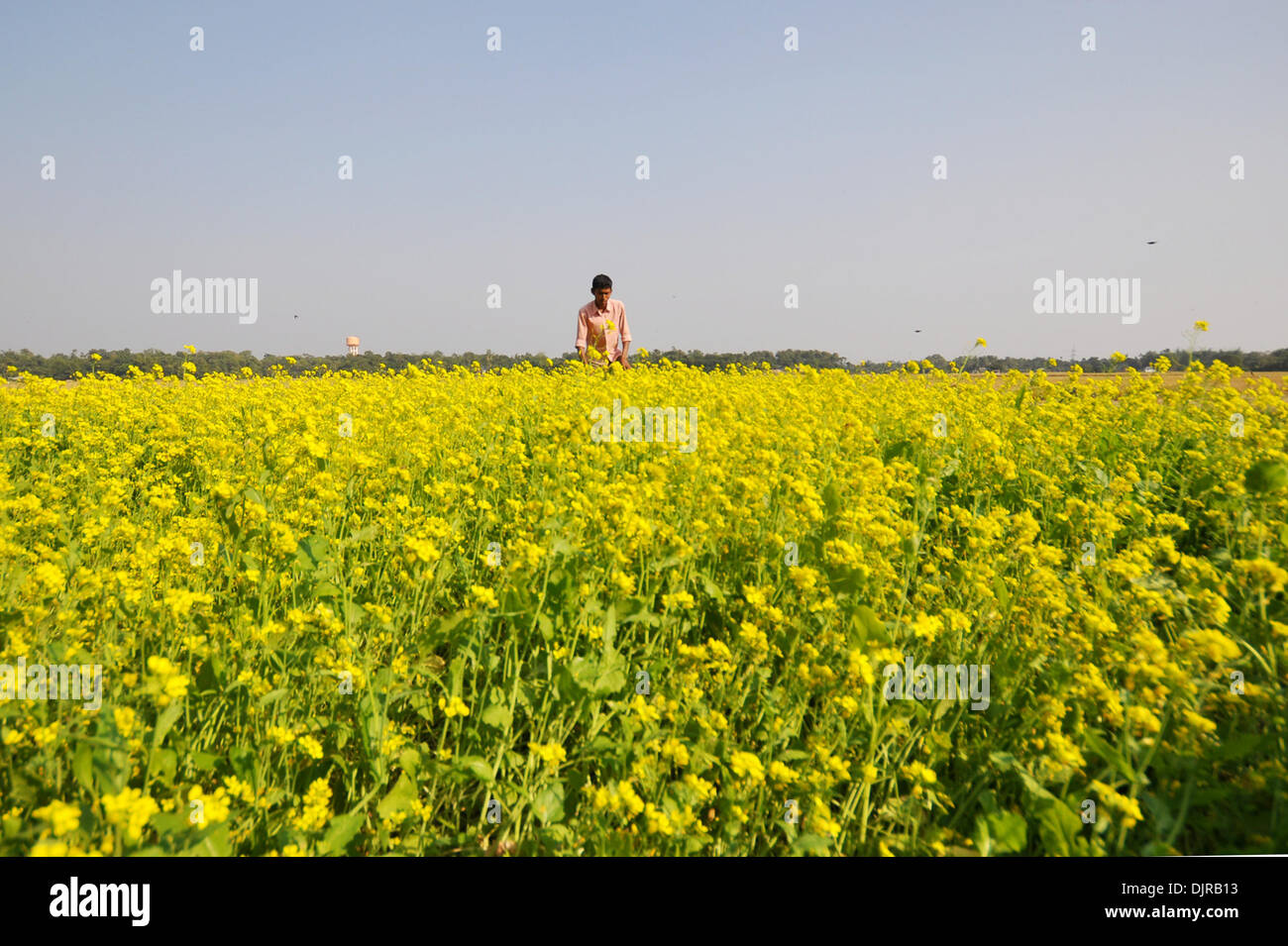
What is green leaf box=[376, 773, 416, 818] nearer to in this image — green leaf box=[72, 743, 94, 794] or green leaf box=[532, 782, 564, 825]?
Result: green leaf box=[532, 782, 564, 825]

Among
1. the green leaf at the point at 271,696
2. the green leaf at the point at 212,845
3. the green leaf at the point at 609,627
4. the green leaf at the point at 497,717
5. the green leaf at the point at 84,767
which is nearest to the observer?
the green leaf at the point at 212,845

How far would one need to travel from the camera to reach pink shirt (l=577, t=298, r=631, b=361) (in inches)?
363

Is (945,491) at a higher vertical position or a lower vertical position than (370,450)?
lower

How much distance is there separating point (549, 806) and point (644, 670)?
2.29 ft

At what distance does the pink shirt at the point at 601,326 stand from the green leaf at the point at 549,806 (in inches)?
304

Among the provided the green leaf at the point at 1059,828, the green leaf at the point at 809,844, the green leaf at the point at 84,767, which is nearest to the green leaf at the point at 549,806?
the green leaf at the point at 809,844

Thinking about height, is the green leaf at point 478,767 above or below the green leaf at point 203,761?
below

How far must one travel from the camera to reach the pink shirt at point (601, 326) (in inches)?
363

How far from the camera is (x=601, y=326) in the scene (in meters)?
9.21

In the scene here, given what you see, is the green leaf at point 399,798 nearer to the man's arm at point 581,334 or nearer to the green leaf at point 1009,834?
the green leaf at point 1009,834
